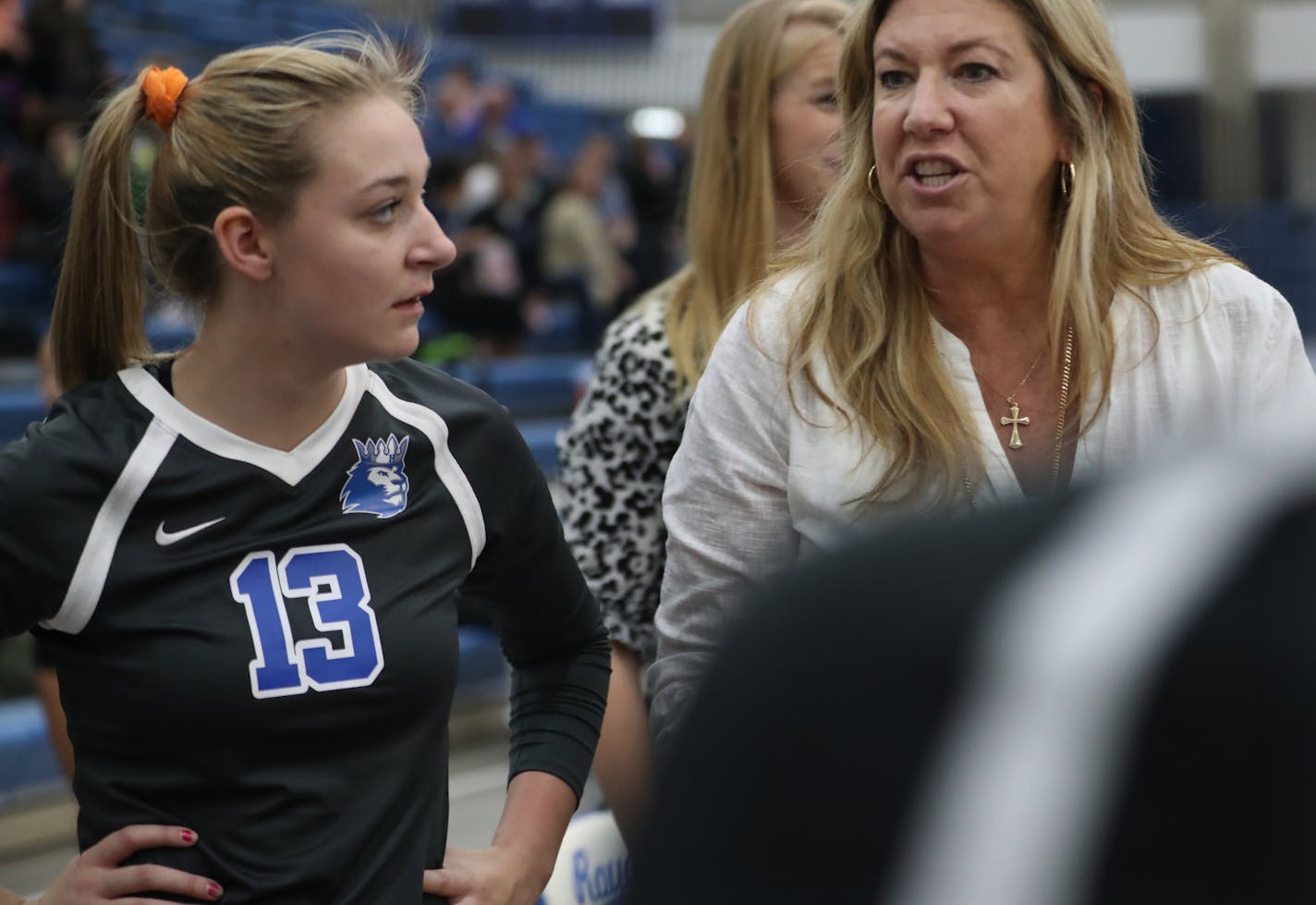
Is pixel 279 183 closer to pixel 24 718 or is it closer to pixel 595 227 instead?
pixel 24 718

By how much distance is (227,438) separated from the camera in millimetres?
1597

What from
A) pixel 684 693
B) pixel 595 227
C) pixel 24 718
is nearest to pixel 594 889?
pixel 684 693

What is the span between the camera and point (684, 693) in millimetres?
1718

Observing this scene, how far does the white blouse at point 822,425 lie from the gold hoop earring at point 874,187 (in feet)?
0.50

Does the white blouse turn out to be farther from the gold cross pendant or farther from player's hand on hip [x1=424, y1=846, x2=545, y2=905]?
player's hand on hip [x1=424, y1=846, x2=545, y2=905]

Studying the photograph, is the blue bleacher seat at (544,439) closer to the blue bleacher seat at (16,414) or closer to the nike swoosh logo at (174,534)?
the blue bleacher seat at (16,414)

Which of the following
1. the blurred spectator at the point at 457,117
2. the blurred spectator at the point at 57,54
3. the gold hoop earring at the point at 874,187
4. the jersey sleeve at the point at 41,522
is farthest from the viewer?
the blurred spectator at the point at 457,117

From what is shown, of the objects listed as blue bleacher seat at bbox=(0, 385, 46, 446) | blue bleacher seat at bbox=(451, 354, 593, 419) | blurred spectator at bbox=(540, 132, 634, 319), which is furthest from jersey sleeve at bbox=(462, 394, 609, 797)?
blurred spectator at bbox=(540, 132, 634, 319)

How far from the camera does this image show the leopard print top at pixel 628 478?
2137 millimetres

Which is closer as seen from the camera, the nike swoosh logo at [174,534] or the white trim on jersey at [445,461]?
the nike swoosh logo at [174,534]

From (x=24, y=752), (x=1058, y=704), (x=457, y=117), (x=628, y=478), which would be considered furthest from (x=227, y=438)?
(x=457, y=117)

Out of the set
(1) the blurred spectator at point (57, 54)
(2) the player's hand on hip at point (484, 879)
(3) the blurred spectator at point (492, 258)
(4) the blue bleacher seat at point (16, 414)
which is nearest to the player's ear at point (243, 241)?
(2) the player's hand on hip at point (484, 879)

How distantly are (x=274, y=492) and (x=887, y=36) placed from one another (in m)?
0.76

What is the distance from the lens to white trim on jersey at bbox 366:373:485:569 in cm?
169
